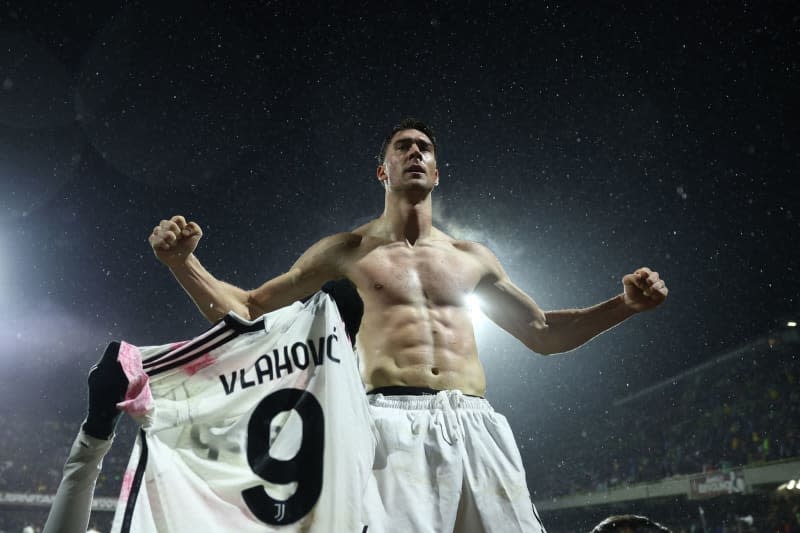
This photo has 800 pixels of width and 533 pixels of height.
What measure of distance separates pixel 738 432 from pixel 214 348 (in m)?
19.4

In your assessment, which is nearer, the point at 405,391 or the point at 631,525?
the point at 405,391

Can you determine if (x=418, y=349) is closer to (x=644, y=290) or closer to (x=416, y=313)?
(x=416, y=313)

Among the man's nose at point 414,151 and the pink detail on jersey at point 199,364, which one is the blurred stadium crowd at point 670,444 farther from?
the pink detail on jersey at point 199,364

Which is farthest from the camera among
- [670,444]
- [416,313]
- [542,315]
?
[670,444]

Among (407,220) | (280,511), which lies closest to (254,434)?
(280,511)

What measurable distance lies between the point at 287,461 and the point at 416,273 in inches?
50.8

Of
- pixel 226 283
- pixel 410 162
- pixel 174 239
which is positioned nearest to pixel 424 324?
pixel 226 283

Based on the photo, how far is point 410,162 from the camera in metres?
3.48

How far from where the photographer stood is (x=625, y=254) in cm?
1631

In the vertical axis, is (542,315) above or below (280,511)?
above

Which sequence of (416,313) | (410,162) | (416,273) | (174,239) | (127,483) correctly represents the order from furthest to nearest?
(410,162) < (416,273) < (416,313) < (174,239) < (127,483)

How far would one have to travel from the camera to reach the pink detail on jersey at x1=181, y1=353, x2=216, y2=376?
2.10m

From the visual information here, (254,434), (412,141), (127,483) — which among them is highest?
(412,141)

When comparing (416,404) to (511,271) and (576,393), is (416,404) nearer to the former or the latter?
(511,271)
